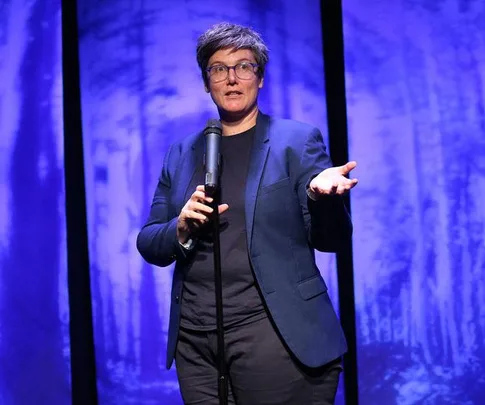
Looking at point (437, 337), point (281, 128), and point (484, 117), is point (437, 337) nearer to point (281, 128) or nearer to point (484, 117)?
point (484, 117)

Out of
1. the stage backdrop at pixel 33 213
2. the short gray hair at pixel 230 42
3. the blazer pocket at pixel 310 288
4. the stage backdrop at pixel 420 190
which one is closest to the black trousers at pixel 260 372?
the blazer pocket at pixel 310 288

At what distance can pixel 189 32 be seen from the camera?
2844 mm

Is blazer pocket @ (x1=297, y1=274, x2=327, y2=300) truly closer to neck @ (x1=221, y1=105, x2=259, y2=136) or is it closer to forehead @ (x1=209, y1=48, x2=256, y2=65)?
neck @ (x1=221, y1=105, x2=259, y2=136)

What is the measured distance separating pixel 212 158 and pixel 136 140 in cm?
144

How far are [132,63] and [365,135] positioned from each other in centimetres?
101

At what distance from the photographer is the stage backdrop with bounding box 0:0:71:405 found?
280cm

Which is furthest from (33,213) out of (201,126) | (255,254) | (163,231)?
(255,254)

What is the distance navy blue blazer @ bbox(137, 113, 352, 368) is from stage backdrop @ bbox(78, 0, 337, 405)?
1.08 meters

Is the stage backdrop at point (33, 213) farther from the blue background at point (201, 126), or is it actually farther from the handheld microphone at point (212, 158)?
the handheld microphone at point (212, 158)

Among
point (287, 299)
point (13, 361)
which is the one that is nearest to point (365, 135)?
point (287, 299)

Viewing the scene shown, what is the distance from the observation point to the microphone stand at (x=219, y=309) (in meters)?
1.47

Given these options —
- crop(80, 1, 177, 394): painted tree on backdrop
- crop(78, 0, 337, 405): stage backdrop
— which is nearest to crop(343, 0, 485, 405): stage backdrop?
crop(78, 0, 337, 405): stage backdrop

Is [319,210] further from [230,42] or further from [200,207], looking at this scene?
[230,42]

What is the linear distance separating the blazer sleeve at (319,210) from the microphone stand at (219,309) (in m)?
0.23
